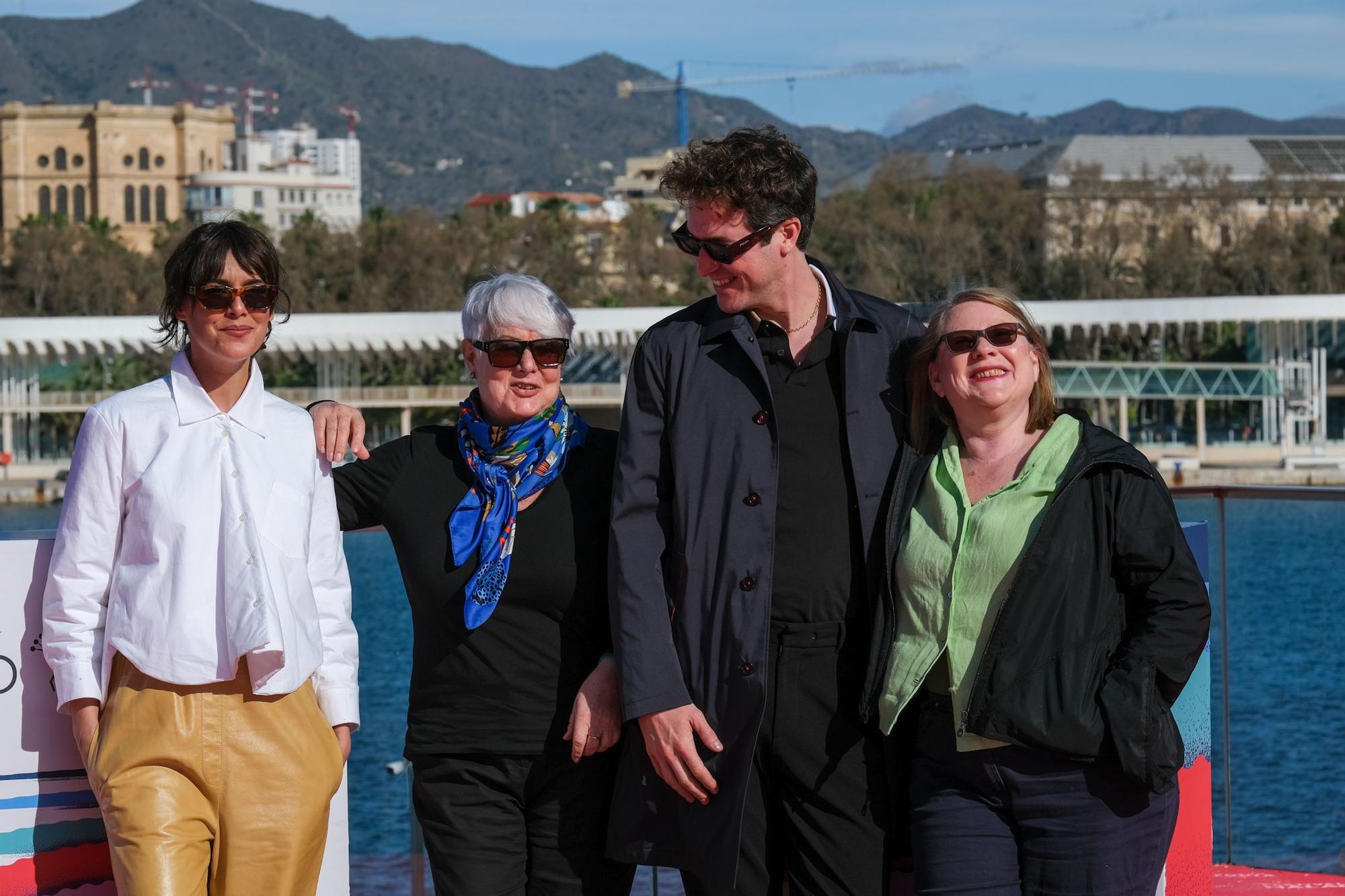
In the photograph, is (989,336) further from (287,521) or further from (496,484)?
(287,521)

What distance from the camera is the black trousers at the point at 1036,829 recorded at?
8.68 feet

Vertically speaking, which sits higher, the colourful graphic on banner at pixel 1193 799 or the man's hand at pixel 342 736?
the man's hand at pixel 342 736

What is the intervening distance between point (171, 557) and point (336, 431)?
0.38m

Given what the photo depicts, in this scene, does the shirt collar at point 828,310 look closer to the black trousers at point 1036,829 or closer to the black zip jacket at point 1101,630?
the black zip jacket at point 1101,630

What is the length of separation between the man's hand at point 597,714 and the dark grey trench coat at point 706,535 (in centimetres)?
5

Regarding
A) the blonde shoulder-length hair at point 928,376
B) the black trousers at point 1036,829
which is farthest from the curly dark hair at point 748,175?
the black trousers at point 1036,829

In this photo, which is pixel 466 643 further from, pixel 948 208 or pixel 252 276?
pixel 948 208

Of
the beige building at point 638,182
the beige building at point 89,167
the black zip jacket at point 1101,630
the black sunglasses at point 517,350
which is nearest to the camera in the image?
the black zip jacket at point 1101,630

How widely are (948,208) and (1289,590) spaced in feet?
130

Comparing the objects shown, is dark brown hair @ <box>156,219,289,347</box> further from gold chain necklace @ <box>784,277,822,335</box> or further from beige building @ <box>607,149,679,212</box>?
beige building @ <box>607,149,679,212</box>

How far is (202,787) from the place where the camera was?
2717mm

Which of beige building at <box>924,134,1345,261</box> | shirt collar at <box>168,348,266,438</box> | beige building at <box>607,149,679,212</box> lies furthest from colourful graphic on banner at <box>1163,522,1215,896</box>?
beige building at <box>607,149,679,212</box>

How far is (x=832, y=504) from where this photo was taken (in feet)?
9.29

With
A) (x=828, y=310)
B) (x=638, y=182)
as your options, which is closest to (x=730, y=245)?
(x=828, y=310)
